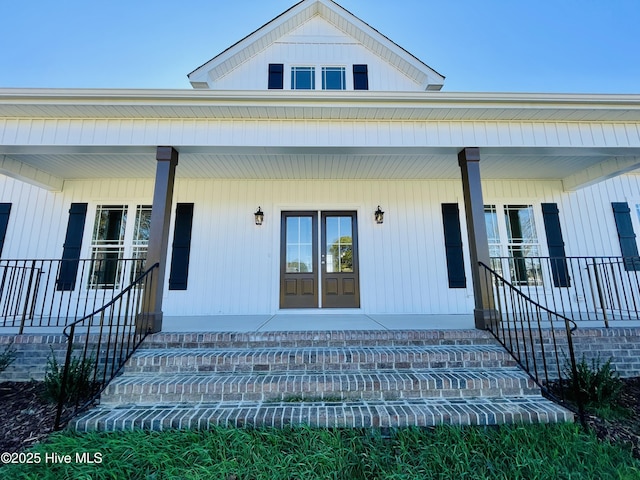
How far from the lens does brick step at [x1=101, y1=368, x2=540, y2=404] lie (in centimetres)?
258

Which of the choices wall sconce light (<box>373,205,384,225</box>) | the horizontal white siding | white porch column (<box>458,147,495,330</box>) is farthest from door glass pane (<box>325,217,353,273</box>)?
white porch column (<box>458,147,495,330</box>)

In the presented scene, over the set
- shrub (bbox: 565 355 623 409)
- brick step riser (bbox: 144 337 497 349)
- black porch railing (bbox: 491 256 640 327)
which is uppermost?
black porch railing (bbox: 491 256 640 327)

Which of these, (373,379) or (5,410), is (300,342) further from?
(5,410)

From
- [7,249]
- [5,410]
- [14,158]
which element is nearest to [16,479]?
[5,410]

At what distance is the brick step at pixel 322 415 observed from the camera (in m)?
2.21

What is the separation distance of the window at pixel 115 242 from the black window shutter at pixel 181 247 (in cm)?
60

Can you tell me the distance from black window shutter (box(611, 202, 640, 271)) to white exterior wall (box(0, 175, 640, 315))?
0.13 metres

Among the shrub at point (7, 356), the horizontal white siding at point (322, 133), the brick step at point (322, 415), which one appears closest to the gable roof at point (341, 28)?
the horizontal white siding at point (322, 133)

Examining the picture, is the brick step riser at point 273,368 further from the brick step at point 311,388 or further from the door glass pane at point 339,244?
the door glass pane at point 339,244

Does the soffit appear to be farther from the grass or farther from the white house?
the grass

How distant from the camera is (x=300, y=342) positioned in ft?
10.9

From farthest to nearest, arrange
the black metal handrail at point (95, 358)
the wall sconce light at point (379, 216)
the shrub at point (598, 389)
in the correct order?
1. the wall sconce light at point (379, 216)
2. the shrub at point (598, 389)
3. the black metal handrail at point (95, 358)

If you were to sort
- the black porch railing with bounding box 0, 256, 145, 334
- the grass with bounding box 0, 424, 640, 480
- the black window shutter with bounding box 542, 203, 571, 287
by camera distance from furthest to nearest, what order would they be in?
the black window shutter with bounding box 542, 203, 571, 287
the black porch railing with bounding box 0, 256, 145, 334
the grass with bounding box 0, 424, 640, 480

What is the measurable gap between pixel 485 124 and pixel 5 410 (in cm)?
619
